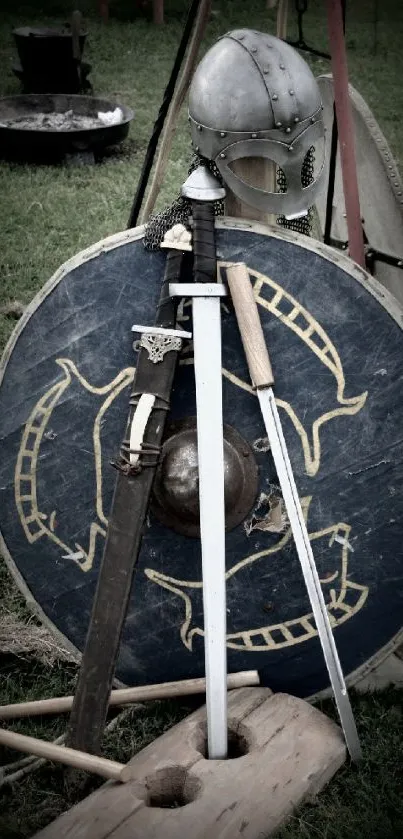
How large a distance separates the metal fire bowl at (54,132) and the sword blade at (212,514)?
Result: 16.8 ft

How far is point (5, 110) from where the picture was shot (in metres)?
7.77

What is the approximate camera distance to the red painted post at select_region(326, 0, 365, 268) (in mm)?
2871

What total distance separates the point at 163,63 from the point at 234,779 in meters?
9.18

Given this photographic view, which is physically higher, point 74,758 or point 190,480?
point 190,480

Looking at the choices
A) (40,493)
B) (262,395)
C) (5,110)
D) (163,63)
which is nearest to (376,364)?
(262,395)

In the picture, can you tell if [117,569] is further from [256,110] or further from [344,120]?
[344,120]

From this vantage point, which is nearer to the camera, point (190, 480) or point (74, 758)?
point (74, 758)

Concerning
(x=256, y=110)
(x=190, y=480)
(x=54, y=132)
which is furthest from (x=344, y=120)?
(x=54, y=132)

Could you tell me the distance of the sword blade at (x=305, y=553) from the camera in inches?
90.0

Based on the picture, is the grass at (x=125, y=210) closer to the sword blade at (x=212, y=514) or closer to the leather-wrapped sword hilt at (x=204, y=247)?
the sword blade at (x=212, y=514)

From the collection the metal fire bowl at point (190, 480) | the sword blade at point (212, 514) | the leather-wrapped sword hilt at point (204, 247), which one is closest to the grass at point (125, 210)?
the sword blade at point (212, 514)

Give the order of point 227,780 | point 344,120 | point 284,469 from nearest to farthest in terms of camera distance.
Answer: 1. point 227,780
2. point 284,469
3. point 344,120

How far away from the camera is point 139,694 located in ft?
8.29

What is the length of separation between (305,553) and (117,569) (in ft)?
1.55
